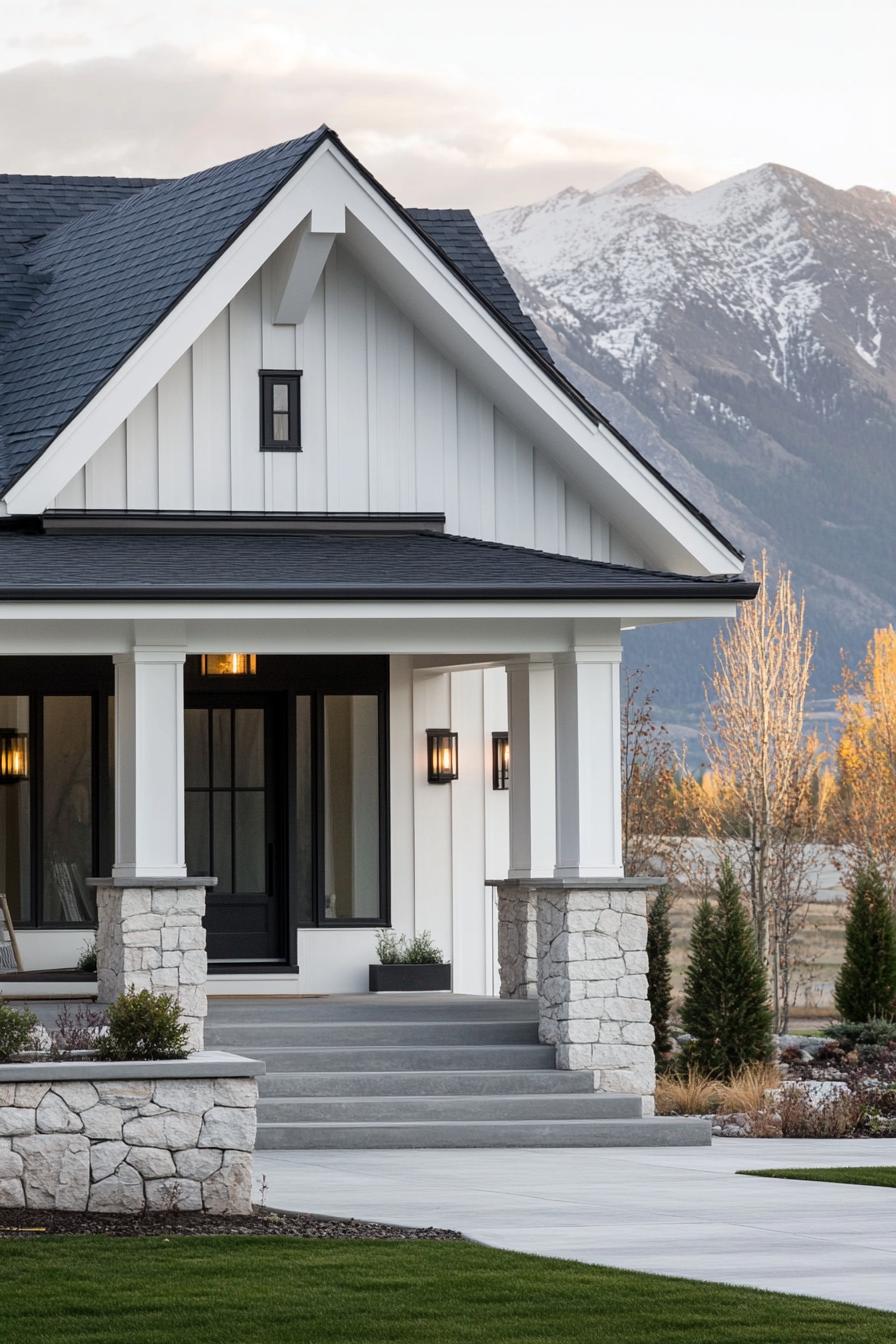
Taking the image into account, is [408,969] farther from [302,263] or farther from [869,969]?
[302,263]

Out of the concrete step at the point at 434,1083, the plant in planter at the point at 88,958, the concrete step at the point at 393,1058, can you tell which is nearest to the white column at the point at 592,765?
the concrete step at the point at 393,1058

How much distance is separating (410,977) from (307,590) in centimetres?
487

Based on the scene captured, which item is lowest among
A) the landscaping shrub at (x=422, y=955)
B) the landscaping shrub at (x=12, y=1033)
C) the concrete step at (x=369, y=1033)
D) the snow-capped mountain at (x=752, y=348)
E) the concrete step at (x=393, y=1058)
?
the concrete step at (x=393, y=1058)

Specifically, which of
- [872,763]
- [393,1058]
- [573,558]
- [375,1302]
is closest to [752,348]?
[872,763]

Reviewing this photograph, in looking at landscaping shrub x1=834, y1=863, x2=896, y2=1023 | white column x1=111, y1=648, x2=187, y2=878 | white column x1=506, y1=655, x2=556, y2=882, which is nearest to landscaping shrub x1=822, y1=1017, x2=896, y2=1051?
landscaping shrub x1=834, y1=863, x2=896, y2=1023

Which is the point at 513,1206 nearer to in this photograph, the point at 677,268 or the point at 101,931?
the point at 101,931

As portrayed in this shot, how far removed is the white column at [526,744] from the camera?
17250 mm

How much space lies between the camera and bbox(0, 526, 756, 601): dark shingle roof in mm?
14211

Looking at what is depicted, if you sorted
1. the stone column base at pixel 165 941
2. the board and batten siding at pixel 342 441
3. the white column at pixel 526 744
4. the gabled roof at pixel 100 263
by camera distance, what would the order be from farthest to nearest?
the white column at pixel 526 744
the board and batten siding at pixel 342 441
the gabled roof at pixel 100 263
the stone column base at pixel 165 941

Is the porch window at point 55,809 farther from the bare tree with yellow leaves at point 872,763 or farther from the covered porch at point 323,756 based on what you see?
the bare tree with yellow leaves at point 872,763

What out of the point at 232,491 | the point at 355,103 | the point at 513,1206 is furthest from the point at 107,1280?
the point at 355,103

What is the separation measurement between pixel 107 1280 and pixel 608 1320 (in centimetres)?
207

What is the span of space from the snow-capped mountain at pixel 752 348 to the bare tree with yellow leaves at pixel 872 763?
3185 inches

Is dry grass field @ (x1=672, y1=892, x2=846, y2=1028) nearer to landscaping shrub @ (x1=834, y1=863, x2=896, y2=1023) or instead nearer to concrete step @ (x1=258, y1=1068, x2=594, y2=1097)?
landscaping shrub @ (x1=834, y1=863, x2=896, y2=1023)
